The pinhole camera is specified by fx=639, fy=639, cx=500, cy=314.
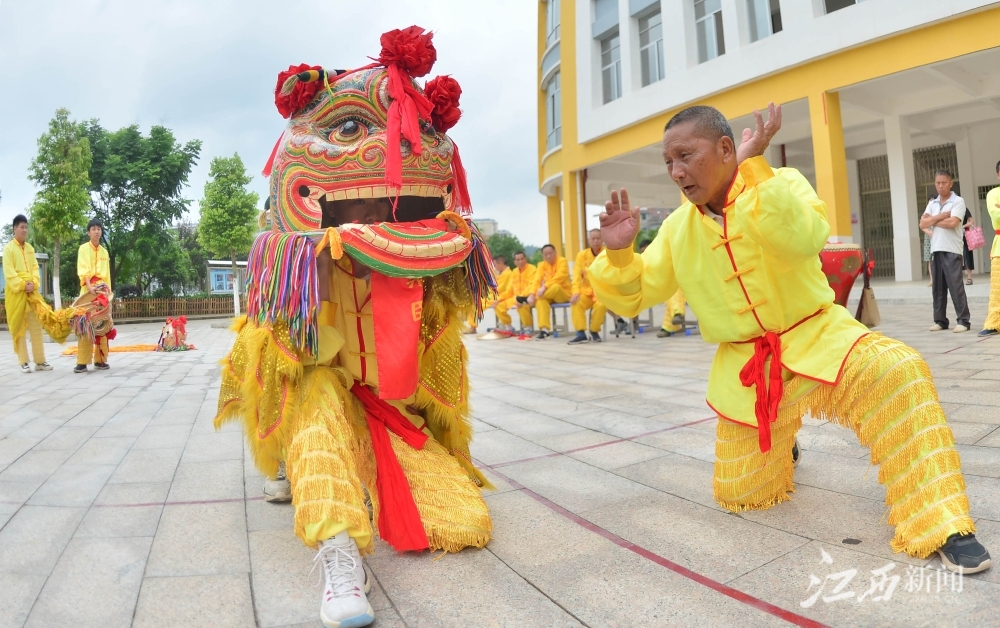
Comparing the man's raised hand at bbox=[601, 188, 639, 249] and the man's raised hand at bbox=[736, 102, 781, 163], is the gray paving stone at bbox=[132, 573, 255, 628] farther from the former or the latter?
the man's raised hand at bbox=[736, 102, 781, 163]

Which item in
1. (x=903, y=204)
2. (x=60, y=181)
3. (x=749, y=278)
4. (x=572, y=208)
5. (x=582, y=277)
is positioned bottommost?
(x=749, y=278)

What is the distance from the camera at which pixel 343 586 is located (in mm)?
1760

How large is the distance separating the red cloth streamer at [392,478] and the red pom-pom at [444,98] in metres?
1.09

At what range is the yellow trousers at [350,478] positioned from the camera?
1.94 meters

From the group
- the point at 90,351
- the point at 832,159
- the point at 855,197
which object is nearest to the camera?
the point at 90,351

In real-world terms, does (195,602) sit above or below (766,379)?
below

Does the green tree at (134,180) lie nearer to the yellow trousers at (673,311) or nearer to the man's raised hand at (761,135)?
the yellow trousers at (673,311)

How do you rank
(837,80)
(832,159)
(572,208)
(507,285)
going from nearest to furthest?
(837,80) < (832,159) < (507,285) < (572,208)

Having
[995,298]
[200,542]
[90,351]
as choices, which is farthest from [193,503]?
[995,298]

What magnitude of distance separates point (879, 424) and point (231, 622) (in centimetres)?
203

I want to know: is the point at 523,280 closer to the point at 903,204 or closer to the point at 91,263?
the point at 91,263

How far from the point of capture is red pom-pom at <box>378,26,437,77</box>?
2.35 metres

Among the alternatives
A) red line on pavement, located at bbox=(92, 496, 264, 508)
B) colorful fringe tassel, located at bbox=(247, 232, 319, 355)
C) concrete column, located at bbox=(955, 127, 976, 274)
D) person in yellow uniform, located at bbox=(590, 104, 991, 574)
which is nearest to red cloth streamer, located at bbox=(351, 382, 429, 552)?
colorful fringe tassel, located at bbox=(247, 232, 319, 355)

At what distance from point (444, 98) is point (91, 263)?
A: 7226 mm
